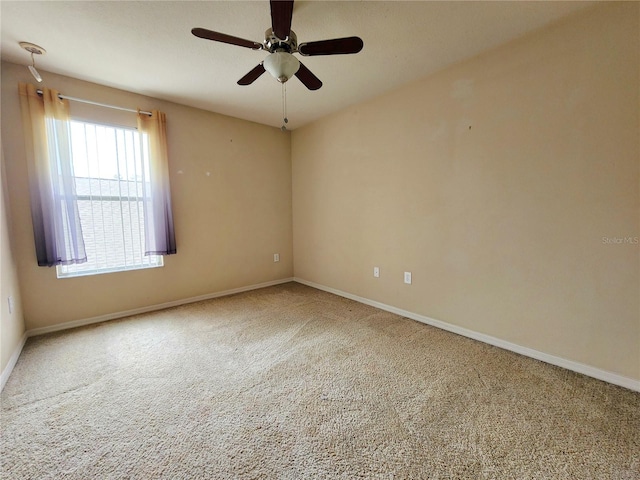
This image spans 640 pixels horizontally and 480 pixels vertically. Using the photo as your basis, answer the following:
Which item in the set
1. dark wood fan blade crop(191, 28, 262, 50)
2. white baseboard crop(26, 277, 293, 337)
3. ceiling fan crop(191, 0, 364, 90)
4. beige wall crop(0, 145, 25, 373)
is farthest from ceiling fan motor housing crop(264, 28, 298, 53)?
white baseboard crop(26, 277, 293, 337)

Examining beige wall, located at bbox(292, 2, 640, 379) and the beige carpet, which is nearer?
the beige carpet

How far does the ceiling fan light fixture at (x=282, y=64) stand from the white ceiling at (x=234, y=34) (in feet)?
1.10

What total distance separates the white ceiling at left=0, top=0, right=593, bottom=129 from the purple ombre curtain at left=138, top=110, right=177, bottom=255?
15.1 inches

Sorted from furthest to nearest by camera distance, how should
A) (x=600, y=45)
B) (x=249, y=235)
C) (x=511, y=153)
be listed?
1. (x=249, y=235)
2. (x=511, y=153)
3. (x=600, y=45)

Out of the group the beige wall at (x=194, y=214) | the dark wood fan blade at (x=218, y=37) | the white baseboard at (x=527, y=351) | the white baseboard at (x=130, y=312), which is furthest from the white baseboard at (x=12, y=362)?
the white baseboard at (x=527, y=351)

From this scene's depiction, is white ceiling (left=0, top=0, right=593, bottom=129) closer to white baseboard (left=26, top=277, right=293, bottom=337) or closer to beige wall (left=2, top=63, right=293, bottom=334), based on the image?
beige wall (left=2, top=63, right=293, bottom=334)

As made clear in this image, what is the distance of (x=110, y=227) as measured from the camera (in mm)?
2828

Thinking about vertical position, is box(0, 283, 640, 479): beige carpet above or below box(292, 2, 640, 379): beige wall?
below

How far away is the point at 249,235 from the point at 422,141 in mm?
2567

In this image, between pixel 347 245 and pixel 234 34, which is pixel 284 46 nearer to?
pixel 234 34

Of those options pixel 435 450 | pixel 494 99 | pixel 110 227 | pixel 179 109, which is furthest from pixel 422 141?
pixel 110 227

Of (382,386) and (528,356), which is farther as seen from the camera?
(528,356)

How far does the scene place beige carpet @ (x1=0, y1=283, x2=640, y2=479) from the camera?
4.03 feet

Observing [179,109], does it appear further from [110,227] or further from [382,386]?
[382,386]
